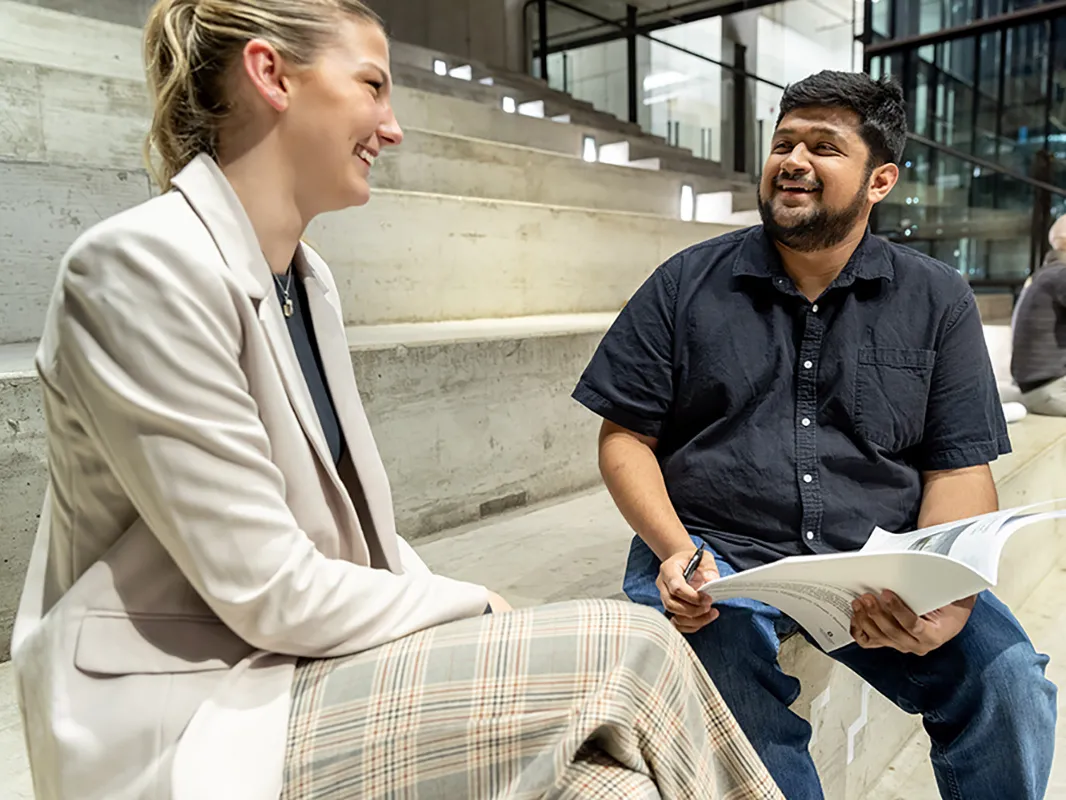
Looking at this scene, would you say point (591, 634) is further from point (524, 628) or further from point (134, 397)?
point (134, 397)

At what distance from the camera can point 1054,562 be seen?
92.8 inches

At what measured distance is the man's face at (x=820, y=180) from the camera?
1050 mm

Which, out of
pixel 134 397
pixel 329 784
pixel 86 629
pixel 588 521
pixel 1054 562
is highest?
pixel 134 397

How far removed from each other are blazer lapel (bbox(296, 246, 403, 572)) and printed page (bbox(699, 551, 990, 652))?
333 mm

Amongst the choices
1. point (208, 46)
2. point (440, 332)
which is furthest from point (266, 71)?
point (440, 332)

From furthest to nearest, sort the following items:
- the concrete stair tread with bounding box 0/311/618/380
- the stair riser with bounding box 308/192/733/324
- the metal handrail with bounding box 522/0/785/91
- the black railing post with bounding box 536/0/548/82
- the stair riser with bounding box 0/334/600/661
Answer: the black railing post with bounding box 536/0/548/82
the metal handrail with bounding box 522/0/785/91
the stair riser with bounding box 308/192/733/324
the stair riser with bounding box 0/334/600/661
the concrete stair tread with bounding box 0/311/618/380

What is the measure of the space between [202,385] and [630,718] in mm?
401

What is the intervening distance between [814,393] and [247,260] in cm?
73

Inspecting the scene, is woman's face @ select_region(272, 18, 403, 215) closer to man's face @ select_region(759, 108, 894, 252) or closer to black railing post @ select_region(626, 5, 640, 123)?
man's face @ select_region(759, 108, 894, 252)

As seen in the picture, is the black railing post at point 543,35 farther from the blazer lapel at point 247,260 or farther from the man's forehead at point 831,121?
the blazer lapel at point 247,260

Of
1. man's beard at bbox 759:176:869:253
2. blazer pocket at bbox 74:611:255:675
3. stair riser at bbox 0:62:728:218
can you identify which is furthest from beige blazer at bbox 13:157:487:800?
stair riser at bbox 0:62:728:218

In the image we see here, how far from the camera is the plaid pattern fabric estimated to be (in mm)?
598

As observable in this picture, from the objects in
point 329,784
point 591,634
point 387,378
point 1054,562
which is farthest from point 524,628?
point 1054,562

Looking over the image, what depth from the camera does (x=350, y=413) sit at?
0.79 m
